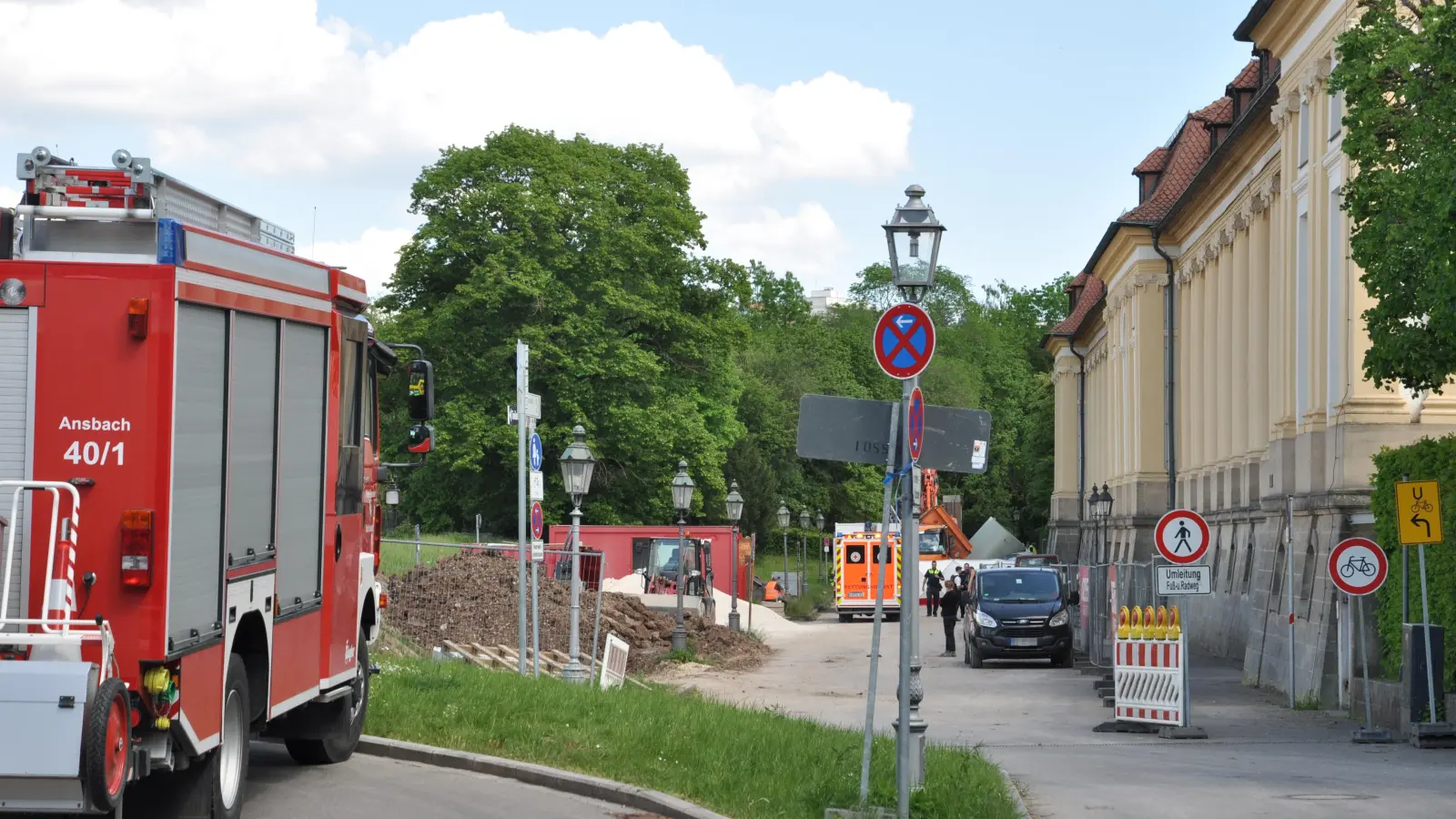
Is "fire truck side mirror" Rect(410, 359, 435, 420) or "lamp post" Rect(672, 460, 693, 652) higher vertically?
"fire truck side mirror" Rect(410, 359, 435, 420)

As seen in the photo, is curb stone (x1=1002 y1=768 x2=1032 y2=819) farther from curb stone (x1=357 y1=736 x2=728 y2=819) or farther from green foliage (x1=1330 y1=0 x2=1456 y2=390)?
green foliage (x1=1330 y1=0 x2=1456 y2=390)

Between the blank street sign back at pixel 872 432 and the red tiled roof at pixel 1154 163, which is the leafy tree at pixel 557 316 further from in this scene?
the blank street sign back at pixel 872 432

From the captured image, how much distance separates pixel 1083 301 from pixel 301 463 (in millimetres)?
66483

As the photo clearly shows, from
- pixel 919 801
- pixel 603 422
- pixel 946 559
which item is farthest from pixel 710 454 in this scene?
pixel 919 801

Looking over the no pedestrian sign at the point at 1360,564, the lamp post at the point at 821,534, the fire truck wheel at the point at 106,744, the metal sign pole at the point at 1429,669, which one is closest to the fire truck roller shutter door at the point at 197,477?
the fire truck wheel at the point at 106,744

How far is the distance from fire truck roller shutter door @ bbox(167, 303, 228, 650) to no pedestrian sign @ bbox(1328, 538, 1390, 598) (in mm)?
14726

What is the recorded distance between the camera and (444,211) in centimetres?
5603

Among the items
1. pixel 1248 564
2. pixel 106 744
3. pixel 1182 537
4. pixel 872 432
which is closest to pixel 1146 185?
pixel 1248 564

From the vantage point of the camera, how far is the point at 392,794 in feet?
40.9

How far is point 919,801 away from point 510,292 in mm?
43869

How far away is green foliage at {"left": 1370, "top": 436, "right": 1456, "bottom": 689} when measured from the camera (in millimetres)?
21062

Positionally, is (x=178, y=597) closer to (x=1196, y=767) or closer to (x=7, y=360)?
(x=7, y=360)

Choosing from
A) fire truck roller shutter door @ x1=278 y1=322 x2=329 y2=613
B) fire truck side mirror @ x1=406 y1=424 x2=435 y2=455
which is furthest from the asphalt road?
fire truck side mirror @ x1=406 y1=424 x2=435 y2=455

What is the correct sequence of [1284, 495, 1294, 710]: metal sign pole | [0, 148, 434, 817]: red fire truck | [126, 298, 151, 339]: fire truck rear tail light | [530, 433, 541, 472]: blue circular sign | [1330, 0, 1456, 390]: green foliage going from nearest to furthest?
[0, 148, 434, 817]: red fire truck < [126, 298, 151, 339]: fire truck rear tail light < [1330, 0, 1456, 390]: green foliage < [530, 433, 541, 472]: blue circular sign < [1284, 495, 1294, 710]: metal sign pole
